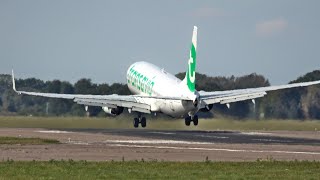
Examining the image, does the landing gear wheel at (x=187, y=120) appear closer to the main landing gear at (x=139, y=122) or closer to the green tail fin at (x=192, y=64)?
the main landing gear at (x=139, y=122)

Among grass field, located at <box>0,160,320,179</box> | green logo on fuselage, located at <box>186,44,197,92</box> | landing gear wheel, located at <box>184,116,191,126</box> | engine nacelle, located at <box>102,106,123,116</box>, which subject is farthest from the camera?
engine nacelle, located at <box>102,106,123,116</box>

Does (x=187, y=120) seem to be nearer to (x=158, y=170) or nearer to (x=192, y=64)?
(x=192, y=64)

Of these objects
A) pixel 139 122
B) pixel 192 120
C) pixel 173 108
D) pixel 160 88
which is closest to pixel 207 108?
pixel 192 120

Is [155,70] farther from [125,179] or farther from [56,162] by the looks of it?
[125,179]

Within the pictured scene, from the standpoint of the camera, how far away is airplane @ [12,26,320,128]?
307 feet

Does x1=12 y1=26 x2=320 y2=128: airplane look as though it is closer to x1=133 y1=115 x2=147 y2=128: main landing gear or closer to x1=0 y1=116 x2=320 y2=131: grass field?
x1=133 y1=115 x2=147 y2=128: main landing gear

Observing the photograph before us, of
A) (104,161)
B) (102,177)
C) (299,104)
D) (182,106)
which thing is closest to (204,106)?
(182,106)

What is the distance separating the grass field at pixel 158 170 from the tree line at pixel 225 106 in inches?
2281

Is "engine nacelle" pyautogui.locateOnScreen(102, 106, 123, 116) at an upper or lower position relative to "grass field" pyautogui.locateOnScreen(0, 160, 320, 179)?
upper

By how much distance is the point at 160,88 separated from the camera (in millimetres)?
103438

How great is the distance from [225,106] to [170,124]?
917 cm

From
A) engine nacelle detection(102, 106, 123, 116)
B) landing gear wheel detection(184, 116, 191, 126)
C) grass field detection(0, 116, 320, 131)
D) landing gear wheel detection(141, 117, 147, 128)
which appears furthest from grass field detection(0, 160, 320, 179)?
engine nacelle detection(102, 106, 123, 116)

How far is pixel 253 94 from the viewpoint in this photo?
101 metres

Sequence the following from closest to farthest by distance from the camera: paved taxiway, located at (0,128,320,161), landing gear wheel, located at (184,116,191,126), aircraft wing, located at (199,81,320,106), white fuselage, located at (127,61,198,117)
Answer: paved taxiway, located at (0,128,320,161) → white fuselage, located at (127,61,198,117) → aircraft wing, located at (199,81,320,106) → landing gear wheel, located at (184,116,191,126)
